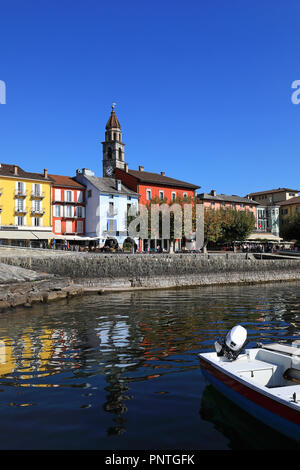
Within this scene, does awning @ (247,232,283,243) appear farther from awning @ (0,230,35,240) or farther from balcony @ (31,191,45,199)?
awning @ (0,230,35,240)

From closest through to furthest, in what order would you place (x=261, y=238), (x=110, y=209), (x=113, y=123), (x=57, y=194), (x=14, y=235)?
(x=14, y=235), (x=57, y=194), (x=110, y=209), (x=261, y=238), (x=113, y=123)

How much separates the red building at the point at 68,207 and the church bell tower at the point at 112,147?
1901 centimetres

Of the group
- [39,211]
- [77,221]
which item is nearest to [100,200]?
[77,221]

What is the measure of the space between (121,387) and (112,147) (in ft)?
239

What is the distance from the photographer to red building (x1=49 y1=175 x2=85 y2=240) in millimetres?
55188

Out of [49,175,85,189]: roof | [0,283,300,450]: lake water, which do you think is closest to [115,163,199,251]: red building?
[49,175,85,189]: roof

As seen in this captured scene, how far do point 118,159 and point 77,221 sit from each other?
24.3 metres

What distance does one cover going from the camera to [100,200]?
55.6 meters

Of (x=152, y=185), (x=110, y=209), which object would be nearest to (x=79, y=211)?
(x=110, y=209)

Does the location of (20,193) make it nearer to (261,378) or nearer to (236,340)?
(236,340)

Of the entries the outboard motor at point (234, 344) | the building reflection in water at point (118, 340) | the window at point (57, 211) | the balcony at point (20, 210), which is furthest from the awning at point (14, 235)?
the outboard motor at point (234, 344)

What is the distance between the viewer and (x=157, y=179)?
63500mm

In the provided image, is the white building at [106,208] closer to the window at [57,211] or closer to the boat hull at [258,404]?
the window at [57,211]

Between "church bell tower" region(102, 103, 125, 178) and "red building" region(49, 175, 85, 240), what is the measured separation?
62.4 feet
